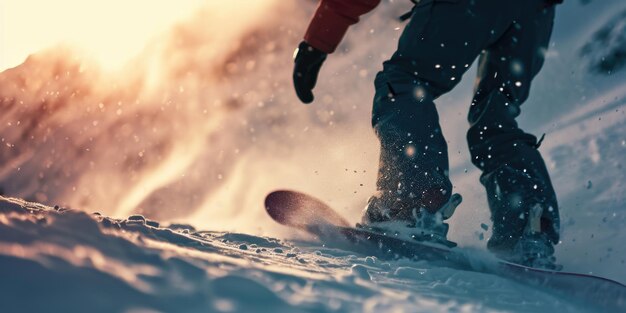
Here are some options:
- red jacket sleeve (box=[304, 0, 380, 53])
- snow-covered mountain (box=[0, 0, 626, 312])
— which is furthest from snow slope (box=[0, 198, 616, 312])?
red jacket sleeve (box=[304, 0, 380, 53])

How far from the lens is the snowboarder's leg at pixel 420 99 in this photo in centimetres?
183

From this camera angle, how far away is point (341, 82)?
455 centimetres

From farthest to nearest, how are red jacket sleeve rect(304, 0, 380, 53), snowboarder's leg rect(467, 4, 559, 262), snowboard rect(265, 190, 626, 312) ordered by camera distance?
1. red jacket sleeve rect(304, 0, 380, 53)
2. snowboarder's leg rect(467, 4, 559, 262)
3. snowboard rect(265, 190, 626, 312)

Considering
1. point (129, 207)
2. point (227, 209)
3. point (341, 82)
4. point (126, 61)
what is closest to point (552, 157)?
point (341, 82)

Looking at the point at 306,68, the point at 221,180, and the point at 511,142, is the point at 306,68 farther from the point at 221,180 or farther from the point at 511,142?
the point at 221,180

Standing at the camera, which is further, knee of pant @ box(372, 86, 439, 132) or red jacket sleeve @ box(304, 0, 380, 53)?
red jacket sleeve @ box(304, 0, 380, 53)

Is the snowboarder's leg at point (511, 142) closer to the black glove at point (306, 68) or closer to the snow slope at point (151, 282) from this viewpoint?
the black glove at point (306, 68)

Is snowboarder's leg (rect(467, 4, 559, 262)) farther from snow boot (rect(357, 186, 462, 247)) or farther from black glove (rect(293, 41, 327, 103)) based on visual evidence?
black glove (rect(293, 41, 327, 103))

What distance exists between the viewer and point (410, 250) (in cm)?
181

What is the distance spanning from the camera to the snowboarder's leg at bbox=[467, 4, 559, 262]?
6.47 ft

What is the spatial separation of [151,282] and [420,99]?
138cm

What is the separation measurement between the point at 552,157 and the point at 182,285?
3.75 m

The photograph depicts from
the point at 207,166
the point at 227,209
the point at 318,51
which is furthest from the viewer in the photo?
the point at 207,166

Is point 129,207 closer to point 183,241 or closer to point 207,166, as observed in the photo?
point 207,166
